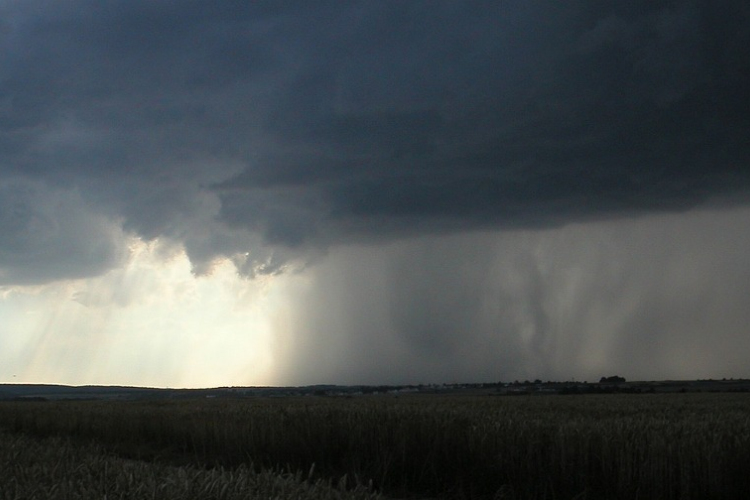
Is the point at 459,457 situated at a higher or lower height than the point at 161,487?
lower

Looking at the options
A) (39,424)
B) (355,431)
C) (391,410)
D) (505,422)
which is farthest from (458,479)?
(39,424)

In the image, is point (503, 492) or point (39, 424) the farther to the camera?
point (39, 424)

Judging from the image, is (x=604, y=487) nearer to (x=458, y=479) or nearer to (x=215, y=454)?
(x=458, y=479)

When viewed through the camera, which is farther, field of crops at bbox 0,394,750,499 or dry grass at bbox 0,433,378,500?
field of crops at bbox 0,394,750,499

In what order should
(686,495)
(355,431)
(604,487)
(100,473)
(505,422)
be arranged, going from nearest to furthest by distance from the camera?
1. (100,473)
2. (686,495)
3. (604,487)
4. (505,422)
5. (355,431)

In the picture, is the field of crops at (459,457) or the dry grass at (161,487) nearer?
the dry grass at (161,487)

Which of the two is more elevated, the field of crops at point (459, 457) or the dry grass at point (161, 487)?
the dry grass at point (161, 487)

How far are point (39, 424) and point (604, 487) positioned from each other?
69.3 ft

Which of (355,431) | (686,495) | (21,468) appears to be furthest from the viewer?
(355,431)

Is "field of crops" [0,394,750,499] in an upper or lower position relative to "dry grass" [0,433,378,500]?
lower

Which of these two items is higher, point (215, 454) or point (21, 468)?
point (21, 468)

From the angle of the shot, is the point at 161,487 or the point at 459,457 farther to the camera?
the point at 459,457

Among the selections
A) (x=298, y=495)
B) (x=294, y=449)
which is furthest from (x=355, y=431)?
(x=298, y=495)

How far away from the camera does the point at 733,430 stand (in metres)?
11.2
